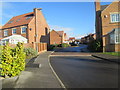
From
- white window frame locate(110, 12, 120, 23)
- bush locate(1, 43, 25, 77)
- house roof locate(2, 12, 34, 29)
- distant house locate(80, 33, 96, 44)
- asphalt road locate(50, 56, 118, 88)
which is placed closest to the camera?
asphalt road locate(50, 56, 118, 88)

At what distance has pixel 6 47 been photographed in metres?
6.57

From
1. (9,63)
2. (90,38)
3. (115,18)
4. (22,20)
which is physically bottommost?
(9,63)

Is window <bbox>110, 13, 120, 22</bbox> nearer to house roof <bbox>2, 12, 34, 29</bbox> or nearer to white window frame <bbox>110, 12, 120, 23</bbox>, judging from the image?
white window frame <bbox>110, 12, 120, 23</bbox>

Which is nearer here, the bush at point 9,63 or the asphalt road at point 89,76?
the asphalt road at point 89,76

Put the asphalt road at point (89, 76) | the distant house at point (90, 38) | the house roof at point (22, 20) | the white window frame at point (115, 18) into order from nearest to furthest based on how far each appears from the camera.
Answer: the asphalt road at point (89, 76), the white window frame at point (115, 18), the distant house at point (90, 38), the house roof at point (22, 20)

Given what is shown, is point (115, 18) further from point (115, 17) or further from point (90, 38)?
point (90, 38)

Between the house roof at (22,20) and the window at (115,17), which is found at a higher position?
the house roof at (22,20)

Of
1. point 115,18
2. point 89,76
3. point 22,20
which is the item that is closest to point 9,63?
point 89,76

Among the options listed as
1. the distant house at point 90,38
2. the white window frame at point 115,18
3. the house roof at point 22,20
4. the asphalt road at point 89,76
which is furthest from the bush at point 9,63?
the house roof at point 22,20

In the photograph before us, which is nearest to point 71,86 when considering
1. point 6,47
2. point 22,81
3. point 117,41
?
point 22,81

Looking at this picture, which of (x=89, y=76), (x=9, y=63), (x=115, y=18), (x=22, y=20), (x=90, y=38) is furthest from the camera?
(x=22, y=20)

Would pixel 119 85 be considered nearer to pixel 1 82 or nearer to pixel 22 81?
pixel 22 81

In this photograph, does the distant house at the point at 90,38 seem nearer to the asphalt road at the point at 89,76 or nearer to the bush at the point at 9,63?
the asphalt road at the point at 89,76

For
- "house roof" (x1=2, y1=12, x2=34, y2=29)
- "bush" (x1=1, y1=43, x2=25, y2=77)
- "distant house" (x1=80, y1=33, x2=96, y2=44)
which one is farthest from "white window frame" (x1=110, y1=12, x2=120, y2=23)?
"bush" (x1=1, y1=43, x2=25, y2=77)
